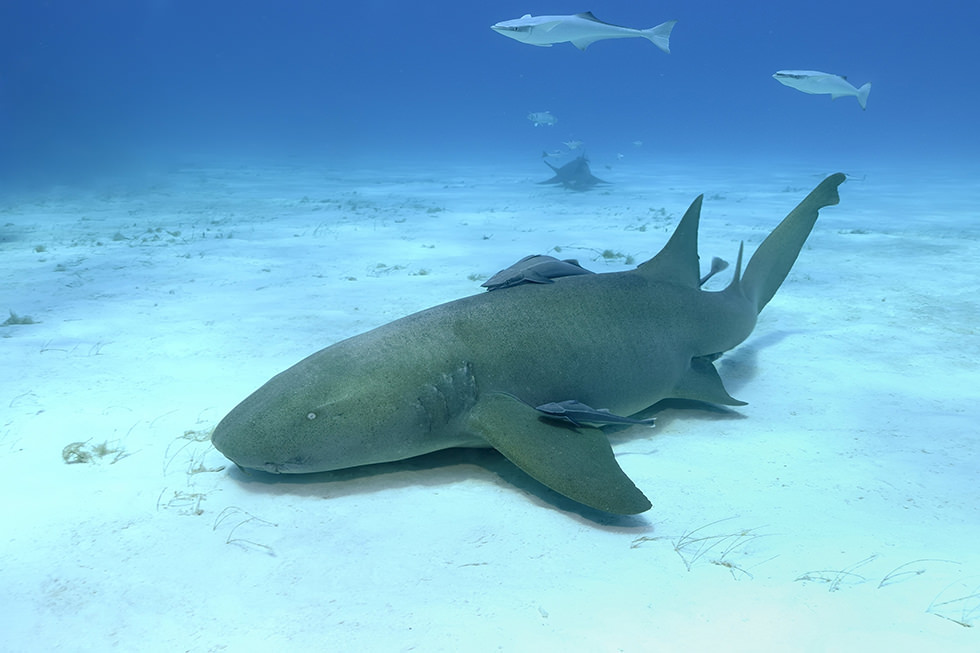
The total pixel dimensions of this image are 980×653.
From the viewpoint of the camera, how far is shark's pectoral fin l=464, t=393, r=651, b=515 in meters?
2.91

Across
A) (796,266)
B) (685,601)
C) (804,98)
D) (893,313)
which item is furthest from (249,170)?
(804,98)

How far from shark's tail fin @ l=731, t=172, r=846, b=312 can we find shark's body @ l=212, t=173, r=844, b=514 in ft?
4.43

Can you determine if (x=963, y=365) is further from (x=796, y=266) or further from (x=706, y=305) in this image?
(x=796, y=266)

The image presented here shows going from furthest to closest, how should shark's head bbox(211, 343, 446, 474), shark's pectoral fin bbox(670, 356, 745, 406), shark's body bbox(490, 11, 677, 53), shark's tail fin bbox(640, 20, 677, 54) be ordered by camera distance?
shark's tail fin bbox(640, 20, 677, 54)
shark's body bbox(490, 11, 677, 53)
shark's pectoral fin bbox(670, 356, 745, 406)
shark's head bbox(211, 343, 446, 474)

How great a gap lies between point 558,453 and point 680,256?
2535mm

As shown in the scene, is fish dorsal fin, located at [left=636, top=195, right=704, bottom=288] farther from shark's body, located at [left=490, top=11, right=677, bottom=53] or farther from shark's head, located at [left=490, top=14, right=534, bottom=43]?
shark's head, located at [left=490, top=14, right=534, bottom=43]

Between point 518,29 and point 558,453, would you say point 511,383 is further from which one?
point 518,29

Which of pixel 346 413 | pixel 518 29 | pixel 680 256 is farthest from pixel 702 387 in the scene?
pixel 518 29

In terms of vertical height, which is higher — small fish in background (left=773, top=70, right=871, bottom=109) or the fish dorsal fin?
small fish in background (left=773, top=70, right=871, bottom=109)

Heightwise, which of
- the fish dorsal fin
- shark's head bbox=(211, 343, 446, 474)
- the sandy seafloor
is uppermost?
the fish dorsal fin

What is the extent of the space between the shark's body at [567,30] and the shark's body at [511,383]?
5.22m

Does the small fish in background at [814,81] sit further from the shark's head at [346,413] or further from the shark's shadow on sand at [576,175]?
the shark's shadow on sand at [576,175]

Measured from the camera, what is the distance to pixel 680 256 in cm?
489

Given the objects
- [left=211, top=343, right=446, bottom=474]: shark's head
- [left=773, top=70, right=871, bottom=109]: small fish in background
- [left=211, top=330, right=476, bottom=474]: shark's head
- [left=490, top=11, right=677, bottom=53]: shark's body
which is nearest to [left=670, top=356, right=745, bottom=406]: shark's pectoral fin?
[left=211, top=330, right=476, bottom=474]: shark's head
